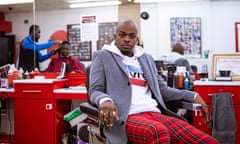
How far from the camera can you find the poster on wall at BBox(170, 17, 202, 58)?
3.04 m

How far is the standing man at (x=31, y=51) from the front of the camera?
11.7 feet

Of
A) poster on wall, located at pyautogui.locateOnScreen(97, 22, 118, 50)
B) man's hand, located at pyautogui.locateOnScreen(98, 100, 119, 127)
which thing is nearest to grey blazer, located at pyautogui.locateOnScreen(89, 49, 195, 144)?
man's hand, located at pyautogui.locateOnScreen(98, 100, 119, 127)

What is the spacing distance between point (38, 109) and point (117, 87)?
1552mm

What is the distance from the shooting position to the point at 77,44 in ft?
11.2

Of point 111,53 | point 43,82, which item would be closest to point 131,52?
point 111,53

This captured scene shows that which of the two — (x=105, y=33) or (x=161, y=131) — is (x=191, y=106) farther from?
(x=105, y=33)

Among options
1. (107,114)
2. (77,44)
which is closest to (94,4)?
(77,44)

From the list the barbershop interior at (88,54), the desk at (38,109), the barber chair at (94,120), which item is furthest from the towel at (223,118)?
the desk at (38,109)

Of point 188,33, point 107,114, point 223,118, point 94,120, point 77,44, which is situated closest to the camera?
point 107,114

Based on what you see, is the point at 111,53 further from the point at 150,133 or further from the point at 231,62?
the point at 231,62

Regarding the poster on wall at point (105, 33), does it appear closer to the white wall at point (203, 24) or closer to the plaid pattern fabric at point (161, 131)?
the white wall at point (203, 24)

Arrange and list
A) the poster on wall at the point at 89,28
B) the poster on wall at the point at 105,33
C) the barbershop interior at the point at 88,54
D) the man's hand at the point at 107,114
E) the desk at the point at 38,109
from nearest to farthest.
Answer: the man's hand at the point at 107,114 → the barbershop interior at the point at 88,54 → the desk at the point at 38,109 → the poster on wall at the point at 105,33 → the poster on wall at the point at 89,28

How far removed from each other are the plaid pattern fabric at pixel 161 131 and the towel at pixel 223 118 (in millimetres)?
1030

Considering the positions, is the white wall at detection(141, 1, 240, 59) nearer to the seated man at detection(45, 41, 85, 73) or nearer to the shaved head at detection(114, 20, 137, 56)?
the seated man at detection(45, 41, 85, 73)
